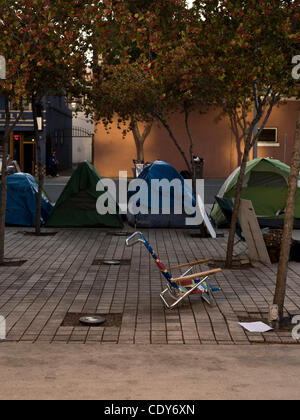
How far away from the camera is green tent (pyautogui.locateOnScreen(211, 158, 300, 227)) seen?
17.4 m

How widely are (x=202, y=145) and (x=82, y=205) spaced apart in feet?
89.3

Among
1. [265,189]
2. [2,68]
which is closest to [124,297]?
[2,68]

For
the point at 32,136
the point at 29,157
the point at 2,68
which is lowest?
the point at 29,157

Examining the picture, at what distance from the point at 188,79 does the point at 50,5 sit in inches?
97.6

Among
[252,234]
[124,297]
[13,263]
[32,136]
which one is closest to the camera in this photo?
[124,297]

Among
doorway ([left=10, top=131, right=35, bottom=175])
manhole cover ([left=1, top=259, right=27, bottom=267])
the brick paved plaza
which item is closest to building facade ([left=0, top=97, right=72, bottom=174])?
doorway ([left=10, top=131, right=35, bottom=175])

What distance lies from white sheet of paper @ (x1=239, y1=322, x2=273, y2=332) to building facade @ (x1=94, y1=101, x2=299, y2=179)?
35812mm

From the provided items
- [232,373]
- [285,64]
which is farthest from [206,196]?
[232,373]

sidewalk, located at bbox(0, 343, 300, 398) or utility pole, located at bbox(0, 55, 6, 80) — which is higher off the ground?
utility pole, located at bbox(0, 55, 6, 80)

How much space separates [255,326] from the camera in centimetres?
781

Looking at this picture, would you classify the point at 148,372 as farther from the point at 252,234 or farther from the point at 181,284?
the point at 252,234

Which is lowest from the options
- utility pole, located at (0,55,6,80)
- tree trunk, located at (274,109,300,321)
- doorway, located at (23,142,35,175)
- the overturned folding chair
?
doorway, located at (23,142,35,175)

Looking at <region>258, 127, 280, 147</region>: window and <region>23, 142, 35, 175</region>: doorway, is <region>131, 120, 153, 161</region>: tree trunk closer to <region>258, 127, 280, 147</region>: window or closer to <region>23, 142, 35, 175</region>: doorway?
<region>258, 127, 280, 147</region>: window

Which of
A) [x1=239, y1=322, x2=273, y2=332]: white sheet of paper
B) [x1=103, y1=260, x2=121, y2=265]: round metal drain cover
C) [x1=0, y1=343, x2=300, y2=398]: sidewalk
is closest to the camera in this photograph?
[x1=0, y1=343, x2=300, y2=398]: sidewalk
